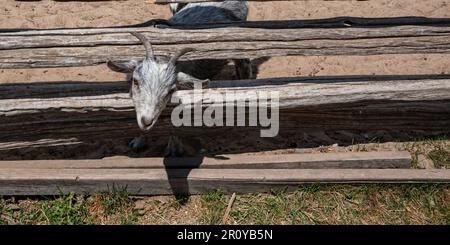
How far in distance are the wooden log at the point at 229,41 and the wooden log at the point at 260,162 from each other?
114cm

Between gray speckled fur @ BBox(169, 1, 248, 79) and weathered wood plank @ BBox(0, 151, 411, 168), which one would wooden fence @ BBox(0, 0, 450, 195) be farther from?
gray speckled fur @ BBox(169, 1, 248, 79)

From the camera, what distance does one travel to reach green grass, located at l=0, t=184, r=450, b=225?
15.0 ft

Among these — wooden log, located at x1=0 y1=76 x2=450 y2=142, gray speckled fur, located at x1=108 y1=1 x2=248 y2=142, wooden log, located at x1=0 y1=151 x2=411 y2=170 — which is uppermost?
gray speckled fur, located at x1=108 y1=1 x2=248 y2=142

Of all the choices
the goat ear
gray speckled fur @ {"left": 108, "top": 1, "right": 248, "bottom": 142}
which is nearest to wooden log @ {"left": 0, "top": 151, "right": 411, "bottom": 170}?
gray speckled fur @ {"left": 108, "top": 1, "right": 248, "bottom": 142}

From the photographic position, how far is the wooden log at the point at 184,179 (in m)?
4.56

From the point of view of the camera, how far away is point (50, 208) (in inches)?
181

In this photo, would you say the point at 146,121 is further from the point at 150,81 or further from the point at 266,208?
the point at 266,208

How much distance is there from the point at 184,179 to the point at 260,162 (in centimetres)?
87

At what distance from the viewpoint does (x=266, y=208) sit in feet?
15.3

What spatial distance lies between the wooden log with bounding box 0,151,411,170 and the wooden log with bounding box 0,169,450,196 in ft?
0.31

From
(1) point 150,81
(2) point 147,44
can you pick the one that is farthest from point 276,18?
(1) point 150,81

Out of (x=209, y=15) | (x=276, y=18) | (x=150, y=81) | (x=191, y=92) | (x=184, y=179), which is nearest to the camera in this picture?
(x=150, y=81)

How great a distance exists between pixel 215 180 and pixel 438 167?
2673 mm

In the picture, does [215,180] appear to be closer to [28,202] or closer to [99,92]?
[99,92]
